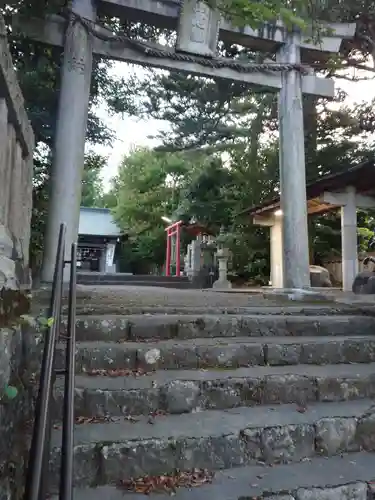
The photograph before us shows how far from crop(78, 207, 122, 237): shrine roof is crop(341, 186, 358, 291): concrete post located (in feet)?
41.4

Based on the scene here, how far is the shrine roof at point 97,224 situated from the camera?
19.6 metres

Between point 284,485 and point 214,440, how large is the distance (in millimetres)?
336

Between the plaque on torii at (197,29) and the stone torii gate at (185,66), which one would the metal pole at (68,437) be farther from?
the plaque on torii at (197,29)

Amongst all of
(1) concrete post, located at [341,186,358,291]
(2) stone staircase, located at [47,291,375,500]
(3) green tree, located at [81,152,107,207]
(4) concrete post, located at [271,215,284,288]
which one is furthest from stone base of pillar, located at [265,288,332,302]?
(3) green tree, located at [81,152,107,207]

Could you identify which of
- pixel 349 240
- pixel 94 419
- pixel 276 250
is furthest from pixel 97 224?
pixel 94 419

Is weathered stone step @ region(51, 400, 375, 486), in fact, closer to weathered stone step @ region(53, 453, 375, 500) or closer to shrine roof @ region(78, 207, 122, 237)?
weathered stone step @ region(53, 453, 375, 500)

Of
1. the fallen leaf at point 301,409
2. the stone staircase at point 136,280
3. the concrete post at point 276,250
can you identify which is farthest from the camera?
the concrete post at point 276,250

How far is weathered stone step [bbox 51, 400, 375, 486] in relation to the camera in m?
1.63

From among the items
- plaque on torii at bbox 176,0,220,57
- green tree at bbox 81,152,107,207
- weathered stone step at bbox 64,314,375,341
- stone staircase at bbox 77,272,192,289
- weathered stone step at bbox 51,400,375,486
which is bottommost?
weathered stone step at bbox 51,400,375,486

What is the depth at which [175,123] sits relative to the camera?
36.3 ft

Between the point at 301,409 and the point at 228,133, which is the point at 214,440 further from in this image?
the point at 228,133

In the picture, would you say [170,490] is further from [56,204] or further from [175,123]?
[175,123]

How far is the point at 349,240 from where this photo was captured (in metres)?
8.68

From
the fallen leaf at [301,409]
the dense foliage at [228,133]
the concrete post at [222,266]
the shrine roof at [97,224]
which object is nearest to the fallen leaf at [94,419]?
the fallen leaf at [301,409]
